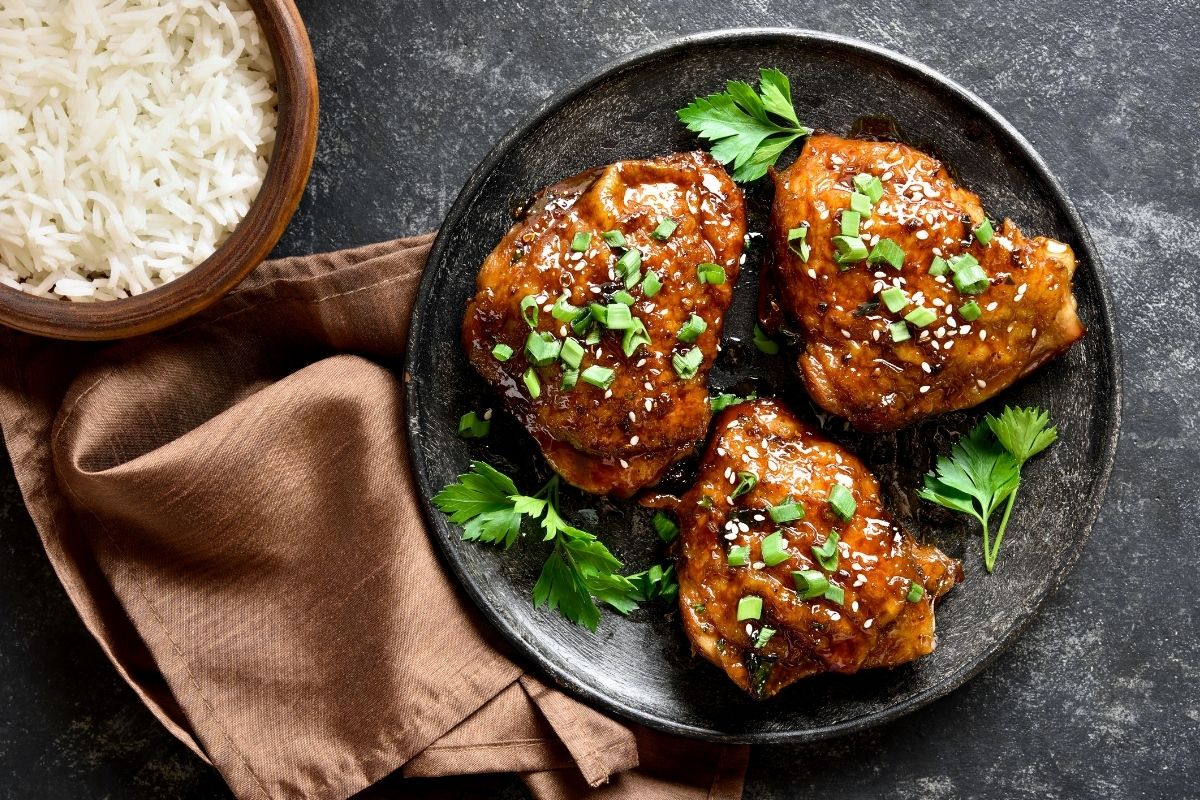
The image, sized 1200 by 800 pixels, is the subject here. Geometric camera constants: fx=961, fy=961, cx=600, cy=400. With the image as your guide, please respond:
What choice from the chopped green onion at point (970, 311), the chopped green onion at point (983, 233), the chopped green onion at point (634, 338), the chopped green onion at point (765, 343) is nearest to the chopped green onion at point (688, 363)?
the chopped green onion at point (634, 338)

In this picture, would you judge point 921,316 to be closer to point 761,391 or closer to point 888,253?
point 888,253

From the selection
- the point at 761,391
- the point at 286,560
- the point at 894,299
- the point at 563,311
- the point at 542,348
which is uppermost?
the point at 894,299

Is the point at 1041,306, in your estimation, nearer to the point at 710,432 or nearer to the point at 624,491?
the point at 710,432

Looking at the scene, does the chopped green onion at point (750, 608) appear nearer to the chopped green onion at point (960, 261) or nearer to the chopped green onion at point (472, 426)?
the chopped green onion at point (472, 426)

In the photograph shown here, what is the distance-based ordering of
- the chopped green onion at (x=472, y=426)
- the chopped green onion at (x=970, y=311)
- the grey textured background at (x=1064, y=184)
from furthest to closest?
the grey textured background at (x=1064, y=184)
the chopped green onion at (x=472, y=426)
the chopped green onion at (x=970, y=311)

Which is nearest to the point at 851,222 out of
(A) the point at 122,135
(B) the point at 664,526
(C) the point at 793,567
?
(C) the point at 793,567

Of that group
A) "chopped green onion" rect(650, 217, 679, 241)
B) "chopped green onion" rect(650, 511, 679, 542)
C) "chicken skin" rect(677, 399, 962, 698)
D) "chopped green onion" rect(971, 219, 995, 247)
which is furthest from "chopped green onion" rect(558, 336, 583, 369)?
"chopped green onion" rect(971, 219, 995, 247)

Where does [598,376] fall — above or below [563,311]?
below

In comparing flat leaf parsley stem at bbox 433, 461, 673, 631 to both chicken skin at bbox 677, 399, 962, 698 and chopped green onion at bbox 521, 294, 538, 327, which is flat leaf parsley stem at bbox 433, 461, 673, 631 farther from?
chopped green onion at bbox 521, 294, 538, 327
